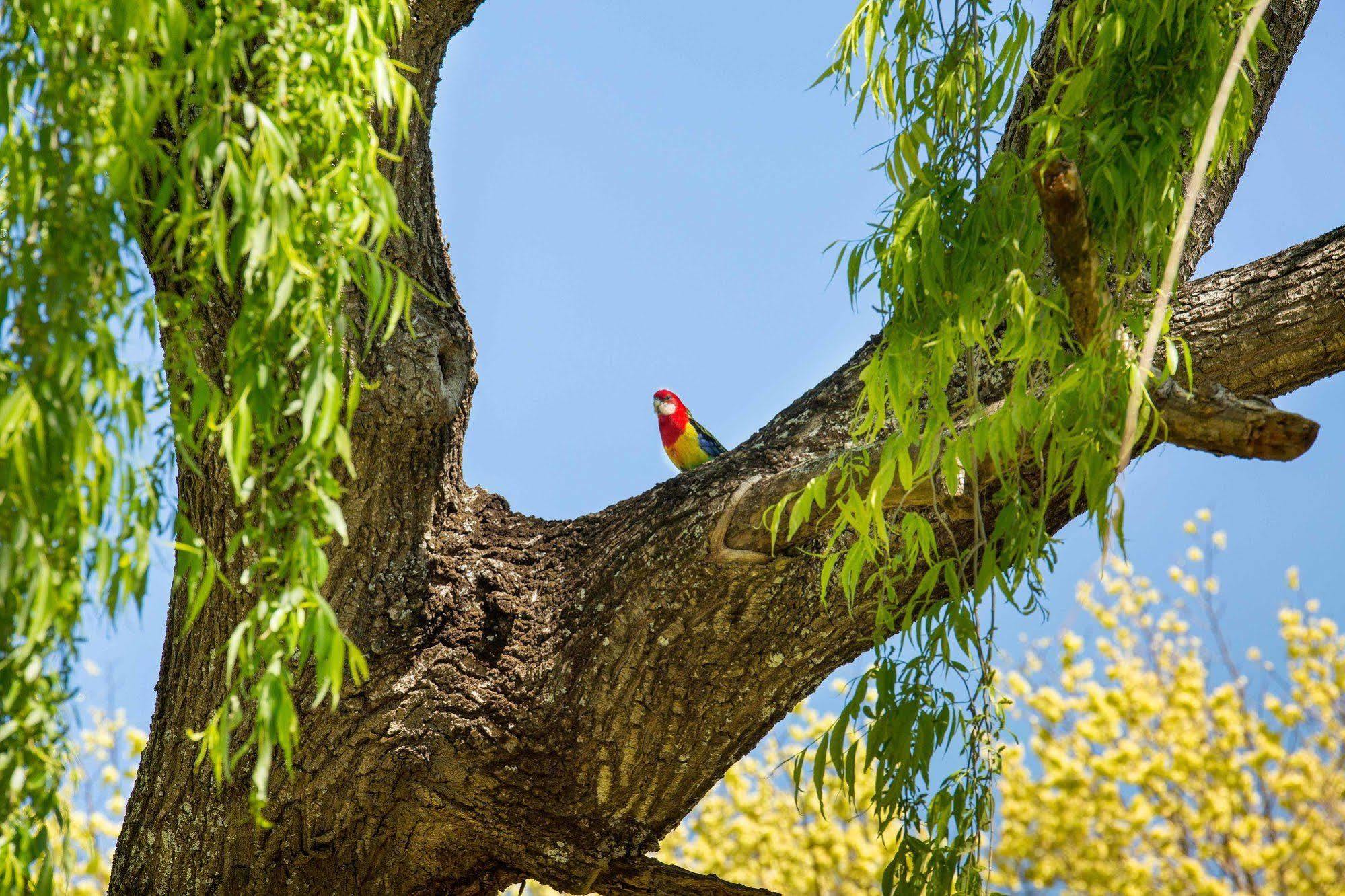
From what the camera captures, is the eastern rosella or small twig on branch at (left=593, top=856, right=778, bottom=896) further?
the eastern rosella

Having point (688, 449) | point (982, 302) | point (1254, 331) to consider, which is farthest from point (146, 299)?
point (688, 449)

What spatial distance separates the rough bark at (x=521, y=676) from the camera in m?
1.93

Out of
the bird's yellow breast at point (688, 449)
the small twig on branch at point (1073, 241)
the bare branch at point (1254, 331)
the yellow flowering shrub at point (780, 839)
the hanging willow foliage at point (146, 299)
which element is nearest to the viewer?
the hanging willow foliage at point (146, 299)

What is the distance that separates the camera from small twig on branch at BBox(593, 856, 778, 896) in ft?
6.43

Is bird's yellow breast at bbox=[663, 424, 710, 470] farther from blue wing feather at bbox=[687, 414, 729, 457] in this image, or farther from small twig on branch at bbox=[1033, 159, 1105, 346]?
small twig on branch at bbox=[1033, 159, 1105, 346]

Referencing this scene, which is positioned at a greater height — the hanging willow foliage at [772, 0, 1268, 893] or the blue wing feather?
the blue wing feather

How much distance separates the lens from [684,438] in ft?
13.3

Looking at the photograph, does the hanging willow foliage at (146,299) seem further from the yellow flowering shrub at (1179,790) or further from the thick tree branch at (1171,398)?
the yellow flowering shrub at (1179,790)

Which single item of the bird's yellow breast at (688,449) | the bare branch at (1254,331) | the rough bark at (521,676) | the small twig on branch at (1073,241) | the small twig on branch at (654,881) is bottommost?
the small twig on branch at (654,881)

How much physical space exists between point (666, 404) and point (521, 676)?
2.30 metres

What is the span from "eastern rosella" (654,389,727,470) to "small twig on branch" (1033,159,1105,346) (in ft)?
8.51

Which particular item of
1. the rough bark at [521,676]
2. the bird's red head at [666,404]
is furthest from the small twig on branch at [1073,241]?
the bird's red head at [666,404]

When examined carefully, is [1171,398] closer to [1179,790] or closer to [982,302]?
[982,302]

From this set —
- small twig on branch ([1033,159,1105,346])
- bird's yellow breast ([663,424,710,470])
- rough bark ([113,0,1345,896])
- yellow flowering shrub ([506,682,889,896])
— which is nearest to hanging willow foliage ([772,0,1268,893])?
small twig on branch ([1033,159,1105,346])
